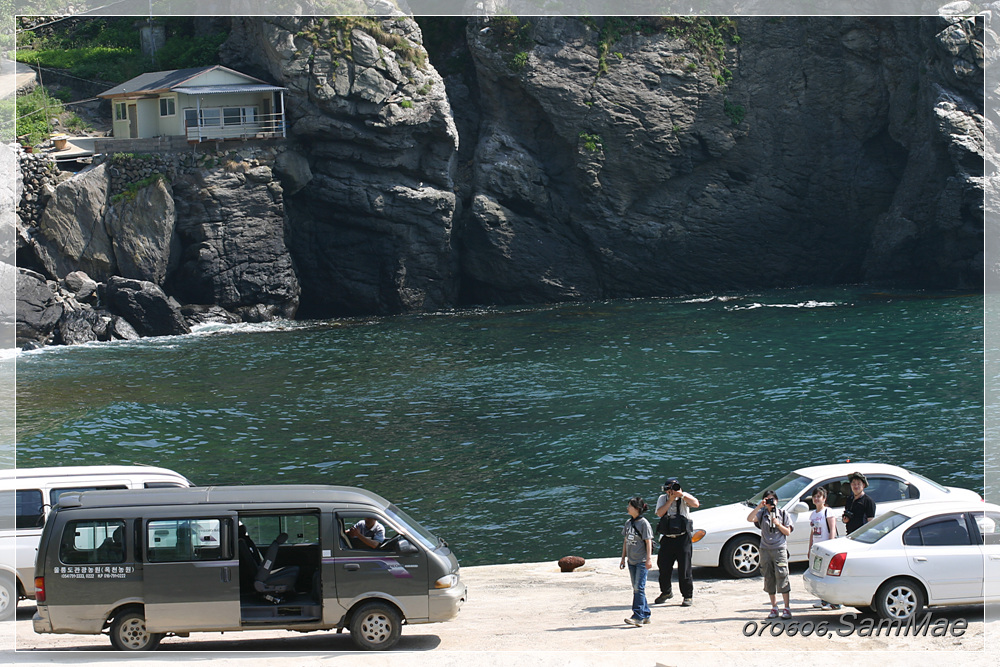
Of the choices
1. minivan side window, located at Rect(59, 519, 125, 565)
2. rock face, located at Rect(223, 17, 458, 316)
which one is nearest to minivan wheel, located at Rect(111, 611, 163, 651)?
minivan side window, located at Rect(59, 519, 125, 565)

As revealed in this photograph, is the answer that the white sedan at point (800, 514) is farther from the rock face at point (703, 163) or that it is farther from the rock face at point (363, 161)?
the rock face at point (703, 163)

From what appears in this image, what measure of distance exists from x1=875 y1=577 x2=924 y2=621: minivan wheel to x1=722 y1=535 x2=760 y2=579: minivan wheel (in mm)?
3915

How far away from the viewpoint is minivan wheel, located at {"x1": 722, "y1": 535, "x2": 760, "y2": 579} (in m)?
17.6

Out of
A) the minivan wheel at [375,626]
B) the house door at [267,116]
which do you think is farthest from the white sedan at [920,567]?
the house door at [267,116]

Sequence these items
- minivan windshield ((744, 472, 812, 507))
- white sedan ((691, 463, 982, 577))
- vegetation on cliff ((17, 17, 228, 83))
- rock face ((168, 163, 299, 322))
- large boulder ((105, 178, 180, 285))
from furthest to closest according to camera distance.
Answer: vegetation on cliff ((17, 17, 228, 83)) → rock face ((168, 163, 299, 322)) → large boulder ((105, 178, 180, 285)) → minivan windshield ((744, 472, 812, 507)) → white sedan ((691, 463, 982, 577))

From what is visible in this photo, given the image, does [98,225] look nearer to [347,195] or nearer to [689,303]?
[347,195]

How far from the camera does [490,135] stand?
64.1m

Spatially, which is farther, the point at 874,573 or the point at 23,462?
the point at 23,462

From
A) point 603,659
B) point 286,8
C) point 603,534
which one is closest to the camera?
point 603,659

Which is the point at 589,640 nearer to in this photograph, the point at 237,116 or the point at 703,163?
the point at 237,116

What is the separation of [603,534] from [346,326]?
117ft

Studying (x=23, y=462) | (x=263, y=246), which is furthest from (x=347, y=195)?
(x=23, y=462)

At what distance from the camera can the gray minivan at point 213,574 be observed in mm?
13391

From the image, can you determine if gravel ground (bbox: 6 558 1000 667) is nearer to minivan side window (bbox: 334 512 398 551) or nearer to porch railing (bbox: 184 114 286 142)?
minivan side window (bbox: 334 512 398 551)
